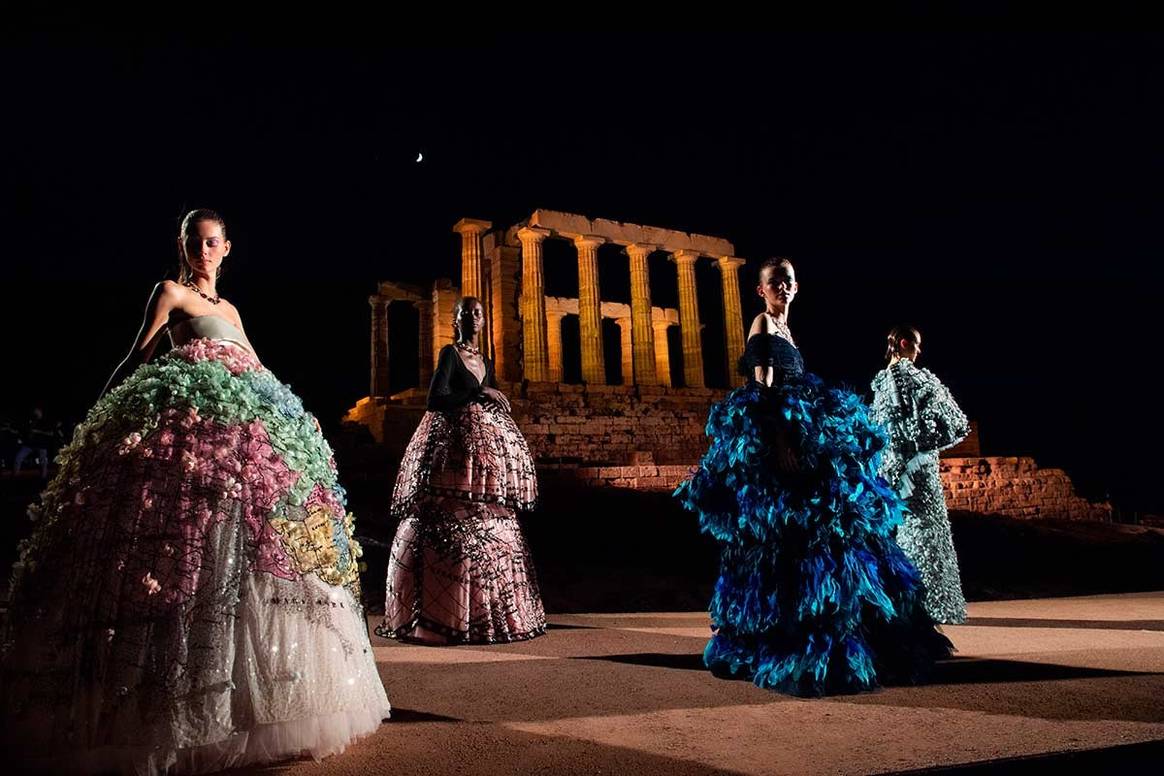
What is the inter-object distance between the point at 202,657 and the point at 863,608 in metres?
3.16

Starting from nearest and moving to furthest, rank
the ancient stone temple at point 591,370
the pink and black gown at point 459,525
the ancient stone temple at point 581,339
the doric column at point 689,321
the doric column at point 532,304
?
the pink and black gown at point 459,525 → the ancient stone temple at point 591,370 → the ancient stone temple at point 581,339 → the doric column at point 532,304 → the doric column at point 689,321

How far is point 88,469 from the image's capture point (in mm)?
2539

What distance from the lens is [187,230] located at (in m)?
3.13

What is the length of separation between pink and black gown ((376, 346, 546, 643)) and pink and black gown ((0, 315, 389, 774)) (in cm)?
237

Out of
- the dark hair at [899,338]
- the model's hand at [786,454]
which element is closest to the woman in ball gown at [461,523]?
the model's hand at [786,454]

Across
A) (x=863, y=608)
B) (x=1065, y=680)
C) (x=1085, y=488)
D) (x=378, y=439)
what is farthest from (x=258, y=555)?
(x=1085, y=488)

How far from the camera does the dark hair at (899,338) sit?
6387 mm

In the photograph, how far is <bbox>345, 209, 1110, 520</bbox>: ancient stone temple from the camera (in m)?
20.2

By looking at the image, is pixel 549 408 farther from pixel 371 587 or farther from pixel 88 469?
pixel 88 469

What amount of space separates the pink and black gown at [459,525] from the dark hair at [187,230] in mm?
2261

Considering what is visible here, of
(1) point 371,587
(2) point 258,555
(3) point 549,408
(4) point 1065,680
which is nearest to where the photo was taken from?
(2) point 258,555

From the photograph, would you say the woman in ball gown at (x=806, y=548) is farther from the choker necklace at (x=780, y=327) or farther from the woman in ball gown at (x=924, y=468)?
the woman in ball gown at (x=924, y=468)

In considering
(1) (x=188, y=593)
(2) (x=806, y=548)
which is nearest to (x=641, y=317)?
(2) (x=806, y=548)

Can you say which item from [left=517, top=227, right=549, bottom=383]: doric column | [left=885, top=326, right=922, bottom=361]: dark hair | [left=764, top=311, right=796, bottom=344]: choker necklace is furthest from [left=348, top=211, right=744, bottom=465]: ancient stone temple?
[left=764, top=311, right=796, bottom=344]: choker necklace
